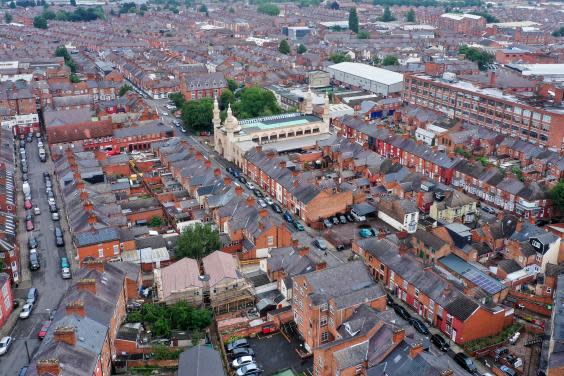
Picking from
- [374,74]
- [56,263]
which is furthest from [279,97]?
[56,263]

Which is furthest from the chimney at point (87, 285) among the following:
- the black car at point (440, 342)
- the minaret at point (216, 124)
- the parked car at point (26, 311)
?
the minaret at point (216, 124)

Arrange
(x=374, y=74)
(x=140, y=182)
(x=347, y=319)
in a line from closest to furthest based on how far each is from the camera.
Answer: (x=347, y=319), (x=140, y=182), (x=374, y=74)

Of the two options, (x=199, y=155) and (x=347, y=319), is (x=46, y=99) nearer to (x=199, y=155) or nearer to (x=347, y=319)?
(x=199, y=155)

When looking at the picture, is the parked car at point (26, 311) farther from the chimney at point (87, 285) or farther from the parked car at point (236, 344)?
the parked car at point (236, 344)

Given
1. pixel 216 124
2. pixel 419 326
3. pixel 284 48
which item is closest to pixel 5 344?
pixel 419 326

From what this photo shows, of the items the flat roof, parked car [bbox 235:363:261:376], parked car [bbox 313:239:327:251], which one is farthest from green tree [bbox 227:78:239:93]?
parked car [bbox 235:363:261:376]

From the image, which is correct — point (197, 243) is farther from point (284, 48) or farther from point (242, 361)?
point (284, 48)

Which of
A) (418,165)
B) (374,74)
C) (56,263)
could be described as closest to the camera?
(56,263)
